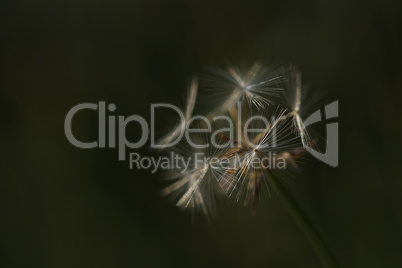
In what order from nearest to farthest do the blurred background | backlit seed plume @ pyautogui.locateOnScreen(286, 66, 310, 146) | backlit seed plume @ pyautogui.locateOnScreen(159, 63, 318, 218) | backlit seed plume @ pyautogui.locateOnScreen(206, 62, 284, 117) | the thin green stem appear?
the thin green stem, backlit seed plume @ pyautogui.locateOnScreen(159, 63, 318, 218), backlit seed plume @ pyautogui.locateOnScreen(286, 66, 310, 146), backlit seed plume @ pyautogui.locateOnScreen(206, 62, 284, 117), the blurred background

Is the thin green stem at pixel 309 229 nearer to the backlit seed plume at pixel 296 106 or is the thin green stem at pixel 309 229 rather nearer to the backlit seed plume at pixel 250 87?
the backlit seed plume at pixel 296 106

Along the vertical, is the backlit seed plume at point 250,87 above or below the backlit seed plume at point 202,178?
above

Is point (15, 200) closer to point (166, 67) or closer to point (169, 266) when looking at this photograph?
point (169, 266)

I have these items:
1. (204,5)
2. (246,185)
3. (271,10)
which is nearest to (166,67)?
(204,5)

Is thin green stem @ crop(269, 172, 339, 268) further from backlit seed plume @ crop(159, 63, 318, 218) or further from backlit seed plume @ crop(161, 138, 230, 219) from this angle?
backlit seed plume @ crop(161, 138, 230, 219)

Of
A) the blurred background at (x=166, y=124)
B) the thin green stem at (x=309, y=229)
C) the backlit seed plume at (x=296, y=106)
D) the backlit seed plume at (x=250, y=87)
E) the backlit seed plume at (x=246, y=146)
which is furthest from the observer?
the blurred background at (x=166, y=124)

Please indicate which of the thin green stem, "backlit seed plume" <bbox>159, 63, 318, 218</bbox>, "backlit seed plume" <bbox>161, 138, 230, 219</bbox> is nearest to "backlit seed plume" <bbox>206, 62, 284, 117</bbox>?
"backlit seed plume" <bbox>159, 63, 318, 218</bbox>

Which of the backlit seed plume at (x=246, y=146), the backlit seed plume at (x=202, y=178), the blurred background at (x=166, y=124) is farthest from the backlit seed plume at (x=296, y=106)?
the blurred background at (x=166, y=124)

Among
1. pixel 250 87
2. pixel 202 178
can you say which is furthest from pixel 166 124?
pixel 202 178
